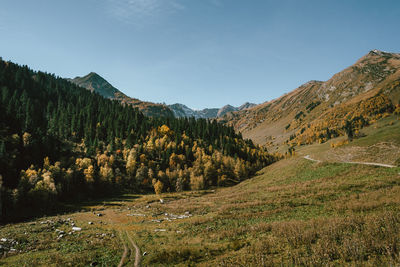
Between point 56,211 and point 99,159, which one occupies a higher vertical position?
point 99,159

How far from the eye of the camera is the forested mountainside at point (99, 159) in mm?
74250

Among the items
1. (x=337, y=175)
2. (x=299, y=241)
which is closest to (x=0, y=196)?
(x=299, y=241)

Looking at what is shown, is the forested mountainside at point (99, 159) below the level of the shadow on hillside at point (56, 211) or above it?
above

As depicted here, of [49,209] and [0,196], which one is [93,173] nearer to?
[49,209]

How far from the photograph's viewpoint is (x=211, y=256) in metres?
17.4

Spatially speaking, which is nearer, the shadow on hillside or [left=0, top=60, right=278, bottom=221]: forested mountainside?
the shadow on hillside

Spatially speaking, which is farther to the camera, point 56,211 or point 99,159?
point 99,159

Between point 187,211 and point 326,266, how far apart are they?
45.6 metres

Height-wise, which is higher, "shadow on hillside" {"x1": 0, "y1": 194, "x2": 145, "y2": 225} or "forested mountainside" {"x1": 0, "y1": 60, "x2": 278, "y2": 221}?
"forested mountainside" {"x1": 0, "y1": 60, "x2": 278, "y2": 221}

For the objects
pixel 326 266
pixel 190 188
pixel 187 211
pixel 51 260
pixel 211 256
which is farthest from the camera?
pixel 190 188

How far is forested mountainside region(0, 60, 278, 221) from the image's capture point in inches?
2923

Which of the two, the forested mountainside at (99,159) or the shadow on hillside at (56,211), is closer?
the shadow on hillside at (56,211)

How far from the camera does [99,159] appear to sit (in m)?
108

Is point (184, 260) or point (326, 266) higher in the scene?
point (326, 266)
